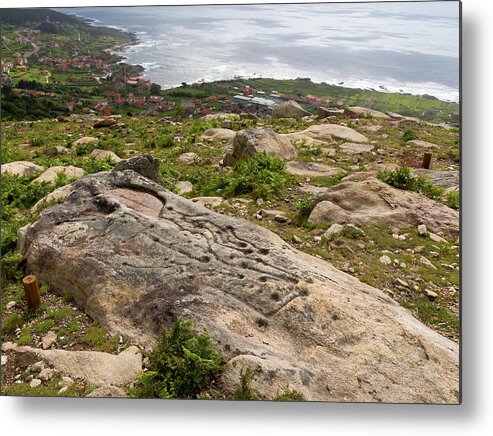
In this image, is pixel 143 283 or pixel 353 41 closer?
pixel 143 283

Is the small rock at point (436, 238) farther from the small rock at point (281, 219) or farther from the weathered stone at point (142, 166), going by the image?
the weathered stone at point (142, 166)

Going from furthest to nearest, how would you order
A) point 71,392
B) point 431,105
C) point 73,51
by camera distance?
point 73,51, point 431,105, point 71,392

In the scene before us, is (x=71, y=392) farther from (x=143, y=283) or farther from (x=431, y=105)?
(x=431, y=105)

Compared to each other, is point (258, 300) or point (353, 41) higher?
point (353, 41)

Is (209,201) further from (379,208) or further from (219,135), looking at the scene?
(219,135)

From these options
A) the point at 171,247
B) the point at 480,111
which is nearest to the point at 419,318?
the point at 480,111
